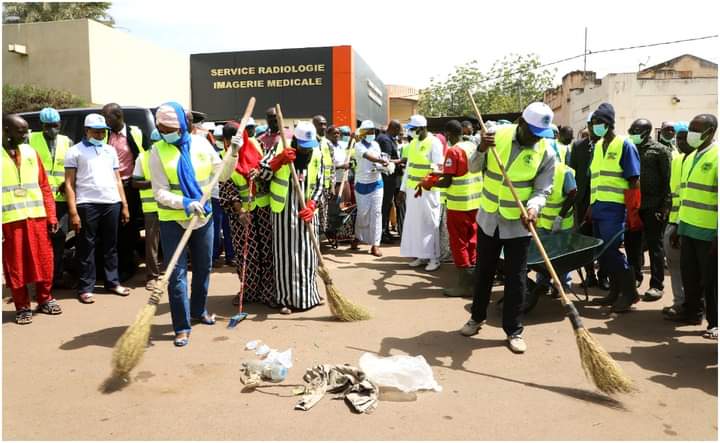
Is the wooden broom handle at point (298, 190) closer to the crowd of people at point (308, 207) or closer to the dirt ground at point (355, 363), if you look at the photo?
the crowd of people at point (308, 207)

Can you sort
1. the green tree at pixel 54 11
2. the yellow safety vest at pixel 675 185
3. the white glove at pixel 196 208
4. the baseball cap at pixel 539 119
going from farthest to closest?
the green tree at pixel 54 11
the yellow safety vest at pixel 675 185
the white glove at pixel 196 208
the baseball cap at pixel 539 119

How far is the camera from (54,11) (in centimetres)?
2575

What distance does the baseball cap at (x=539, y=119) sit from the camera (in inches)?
157

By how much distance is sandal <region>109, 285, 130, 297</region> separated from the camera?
599 cm

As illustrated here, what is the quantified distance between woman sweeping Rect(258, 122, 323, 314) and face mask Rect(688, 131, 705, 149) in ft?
10.6

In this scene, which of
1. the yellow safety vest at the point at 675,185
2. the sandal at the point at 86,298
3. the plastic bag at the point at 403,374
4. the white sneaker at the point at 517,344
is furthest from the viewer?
the sandal at the point at 86,298

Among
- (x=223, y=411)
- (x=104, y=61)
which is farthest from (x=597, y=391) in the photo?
(x=104, y=61)

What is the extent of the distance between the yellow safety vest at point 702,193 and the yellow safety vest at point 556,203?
1.17 metres

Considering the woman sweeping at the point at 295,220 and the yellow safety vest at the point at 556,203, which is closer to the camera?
the woman sweeping at the point at 295,220

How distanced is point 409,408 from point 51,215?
12.6 feet

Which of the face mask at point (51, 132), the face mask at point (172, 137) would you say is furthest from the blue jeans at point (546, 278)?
the face mask at point (51, 132)

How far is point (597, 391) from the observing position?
3568mm

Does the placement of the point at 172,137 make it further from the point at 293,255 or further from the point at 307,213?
the point at 293,255

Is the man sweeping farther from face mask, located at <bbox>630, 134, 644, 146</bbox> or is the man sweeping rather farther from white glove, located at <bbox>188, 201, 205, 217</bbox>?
face mask, located at <bbox>630, 134, 644, 146</bbox>
